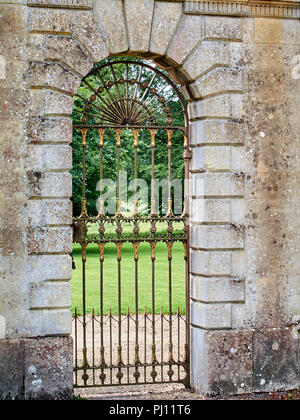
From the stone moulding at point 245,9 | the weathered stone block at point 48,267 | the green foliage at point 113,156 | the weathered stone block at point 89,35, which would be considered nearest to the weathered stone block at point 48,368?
the weathered stone block at point 48,267

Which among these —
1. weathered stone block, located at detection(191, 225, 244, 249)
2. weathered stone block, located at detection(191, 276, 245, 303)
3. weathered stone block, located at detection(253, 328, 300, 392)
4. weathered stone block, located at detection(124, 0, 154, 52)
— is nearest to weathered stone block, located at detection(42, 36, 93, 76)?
weathered stone block, located at detection(124, 0, 154, 52)

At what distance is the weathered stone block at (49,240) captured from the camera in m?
6.55

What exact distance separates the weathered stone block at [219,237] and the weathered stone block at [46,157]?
5.43 ft

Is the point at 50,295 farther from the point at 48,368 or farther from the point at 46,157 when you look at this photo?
the point at 46,157

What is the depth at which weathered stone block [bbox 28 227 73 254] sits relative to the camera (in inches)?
258

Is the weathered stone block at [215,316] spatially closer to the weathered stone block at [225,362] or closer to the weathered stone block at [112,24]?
the weathered stone block at [225,362]

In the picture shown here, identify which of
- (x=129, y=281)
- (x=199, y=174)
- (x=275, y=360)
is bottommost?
(x=129, y=281)

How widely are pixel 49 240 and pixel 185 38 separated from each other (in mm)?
2610

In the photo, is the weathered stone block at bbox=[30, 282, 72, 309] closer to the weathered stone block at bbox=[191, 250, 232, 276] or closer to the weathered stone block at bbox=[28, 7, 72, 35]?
the weathered stone block at bbox=[191, 250, 232, 276]

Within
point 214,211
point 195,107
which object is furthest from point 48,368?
point 195,107

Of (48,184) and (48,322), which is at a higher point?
(48,184)

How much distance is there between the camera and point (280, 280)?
23.7 feet

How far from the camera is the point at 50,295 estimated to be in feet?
21.6

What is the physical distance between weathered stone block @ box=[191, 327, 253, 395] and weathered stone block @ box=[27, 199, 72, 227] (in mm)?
2029
